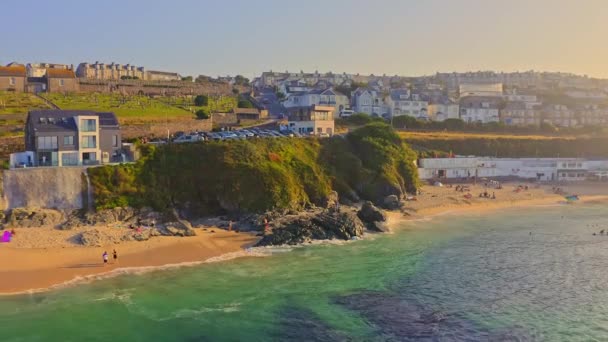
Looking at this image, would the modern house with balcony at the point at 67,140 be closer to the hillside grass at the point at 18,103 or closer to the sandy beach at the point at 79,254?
the sandy beach at the point at 79,254

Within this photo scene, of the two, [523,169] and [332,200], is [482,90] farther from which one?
[332,200]

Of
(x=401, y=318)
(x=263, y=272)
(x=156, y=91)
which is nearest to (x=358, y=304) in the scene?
(x=401, y=318)

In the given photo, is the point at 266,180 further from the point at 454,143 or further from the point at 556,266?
the point at 454,143

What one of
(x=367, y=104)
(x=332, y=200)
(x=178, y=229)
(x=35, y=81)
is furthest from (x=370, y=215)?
(x=367, y=104)

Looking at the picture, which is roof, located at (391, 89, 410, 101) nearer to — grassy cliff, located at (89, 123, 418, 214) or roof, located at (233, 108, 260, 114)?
roof, located at (233, 108, 260, 114)

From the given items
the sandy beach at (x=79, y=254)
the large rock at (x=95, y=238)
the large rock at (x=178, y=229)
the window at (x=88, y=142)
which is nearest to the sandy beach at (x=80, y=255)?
the sandy beach at (x=79, y=254)

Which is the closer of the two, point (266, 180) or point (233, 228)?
point (233, 228)
